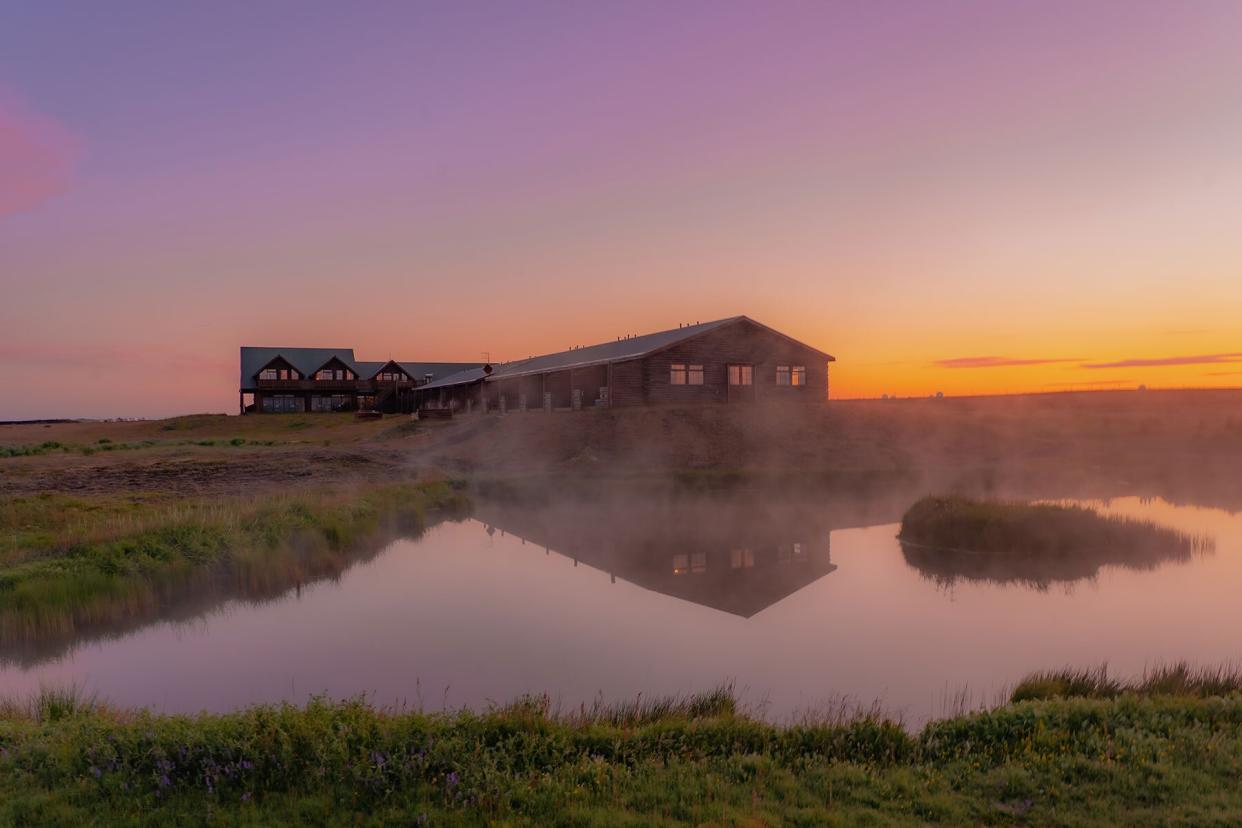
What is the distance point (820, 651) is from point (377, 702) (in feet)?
27.2

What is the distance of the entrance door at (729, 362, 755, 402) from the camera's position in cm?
5244

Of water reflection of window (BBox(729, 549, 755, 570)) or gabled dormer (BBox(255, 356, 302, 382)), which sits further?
gabled dormer (BBox(255, 356, 302, 382))

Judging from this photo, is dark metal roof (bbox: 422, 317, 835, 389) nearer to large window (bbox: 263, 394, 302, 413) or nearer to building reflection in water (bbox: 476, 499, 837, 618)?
building reflection in water (bbox: 476, 499, 837, 618)

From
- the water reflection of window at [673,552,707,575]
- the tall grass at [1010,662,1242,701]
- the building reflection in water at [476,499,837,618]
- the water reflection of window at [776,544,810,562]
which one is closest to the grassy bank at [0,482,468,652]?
the building reflection in water at [476,499,837,618]

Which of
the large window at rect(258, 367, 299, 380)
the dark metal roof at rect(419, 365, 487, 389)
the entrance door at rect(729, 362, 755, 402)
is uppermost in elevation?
the large window at rect(258, 367, 299, 380)

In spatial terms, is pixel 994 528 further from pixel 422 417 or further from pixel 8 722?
pixel 422 417

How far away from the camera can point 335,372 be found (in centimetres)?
9769

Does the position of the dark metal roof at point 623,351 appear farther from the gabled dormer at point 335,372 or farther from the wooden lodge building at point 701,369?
the gabled dormer at point 335,372

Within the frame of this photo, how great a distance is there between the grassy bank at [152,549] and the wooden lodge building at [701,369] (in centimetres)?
2398

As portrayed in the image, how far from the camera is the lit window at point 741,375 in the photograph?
5253 cm

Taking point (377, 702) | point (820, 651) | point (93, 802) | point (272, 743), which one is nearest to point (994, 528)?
point (820, 651)

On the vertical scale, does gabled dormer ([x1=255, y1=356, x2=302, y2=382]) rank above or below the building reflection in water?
above

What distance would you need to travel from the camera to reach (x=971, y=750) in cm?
854

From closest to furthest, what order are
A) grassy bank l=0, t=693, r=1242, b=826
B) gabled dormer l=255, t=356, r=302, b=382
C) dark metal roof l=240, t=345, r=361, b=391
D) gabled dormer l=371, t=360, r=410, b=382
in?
1. grassy bank l=0, t=693, r=1242, b=826
2. gabled dormer l=255, t=356, r=302, b=382
3. dark metal roof l=240, t=345, r=361, b=391
4. gabled dormer l=371, t=360, r=410, b=382
